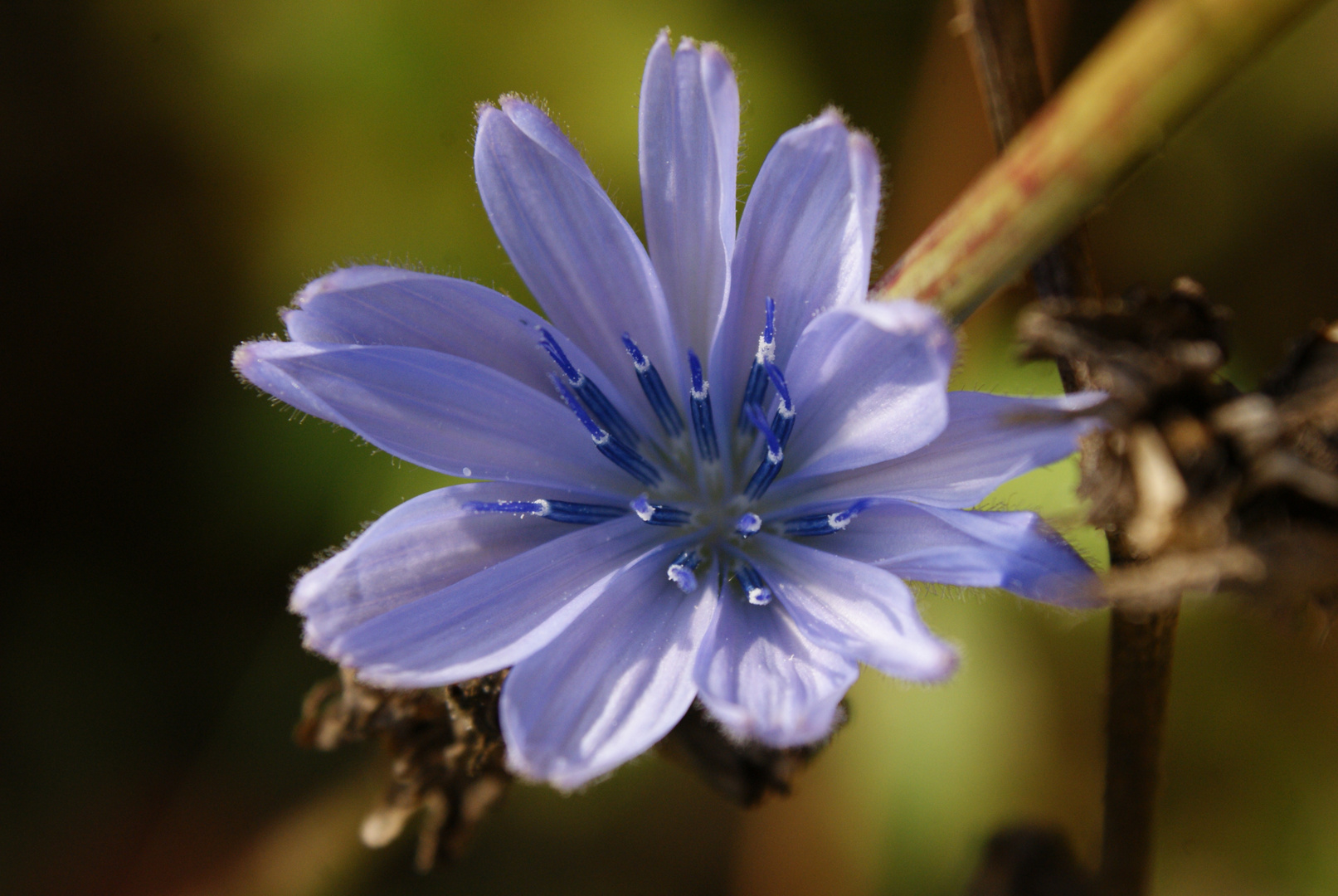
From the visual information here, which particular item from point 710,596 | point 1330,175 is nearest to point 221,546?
point 710,596

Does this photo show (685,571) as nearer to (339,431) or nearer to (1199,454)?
(1199,454)

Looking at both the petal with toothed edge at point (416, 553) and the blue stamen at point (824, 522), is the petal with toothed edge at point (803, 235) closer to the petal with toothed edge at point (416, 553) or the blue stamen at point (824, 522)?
the blue stamen at point (824, 522)

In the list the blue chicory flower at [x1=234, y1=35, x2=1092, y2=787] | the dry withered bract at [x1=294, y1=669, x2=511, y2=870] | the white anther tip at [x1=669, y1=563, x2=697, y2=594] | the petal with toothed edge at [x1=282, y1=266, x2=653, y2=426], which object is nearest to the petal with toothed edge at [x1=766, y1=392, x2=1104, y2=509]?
the blue chicory flower at [x1=234, y1=35, x2=1092, y2=787]

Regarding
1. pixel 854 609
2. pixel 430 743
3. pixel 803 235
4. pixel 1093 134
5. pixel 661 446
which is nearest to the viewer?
pixel 1093 134

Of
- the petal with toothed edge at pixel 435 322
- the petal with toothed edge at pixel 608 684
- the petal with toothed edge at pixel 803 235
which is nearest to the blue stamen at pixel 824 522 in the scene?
the petal with toothed edge at pixel 608 684

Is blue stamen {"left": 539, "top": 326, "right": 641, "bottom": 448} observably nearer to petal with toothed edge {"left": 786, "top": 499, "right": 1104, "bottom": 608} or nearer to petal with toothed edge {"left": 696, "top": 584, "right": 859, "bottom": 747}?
petal with toothed edge {"left": 696, "top": 584, "right": 859, "bottom": 747}

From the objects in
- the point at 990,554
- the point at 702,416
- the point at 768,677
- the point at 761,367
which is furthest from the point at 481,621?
the point at 990,554

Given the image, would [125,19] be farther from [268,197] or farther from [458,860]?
[458,860]
